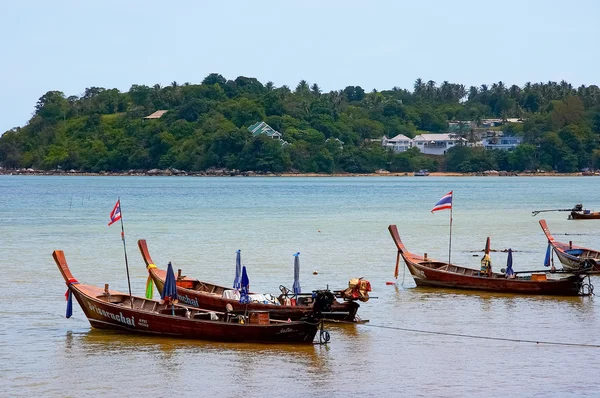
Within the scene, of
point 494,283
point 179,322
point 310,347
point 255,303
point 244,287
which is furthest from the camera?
point 494,283

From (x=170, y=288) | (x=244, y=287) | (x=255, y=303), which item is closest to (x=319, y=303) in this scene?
(x=244, y=287)

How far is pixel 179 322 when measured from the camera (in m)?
29.2

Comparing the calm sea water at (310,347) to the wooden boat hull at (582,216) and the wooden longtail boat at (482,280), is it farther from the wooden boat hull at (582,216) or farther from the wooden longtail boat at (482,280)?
the wooden boat hull at (582,216)

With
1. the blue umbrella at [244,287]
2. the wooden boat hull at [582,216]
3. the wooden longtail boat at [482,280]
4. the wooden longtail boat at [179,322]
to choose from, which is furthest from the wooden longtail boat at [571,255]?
the wooden boat hull at [582,216]

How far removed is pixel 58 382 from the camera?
25.5 metres

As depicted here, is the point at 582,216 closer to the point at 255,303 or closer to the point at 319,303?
the point at 255,303

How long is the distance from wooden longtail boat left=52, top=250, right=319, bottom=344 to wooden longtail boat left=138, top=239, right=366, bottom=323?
784 millimetres

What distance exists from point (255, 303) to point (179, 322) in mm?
2610

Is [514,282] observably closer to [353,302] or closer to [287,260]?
[353,302]

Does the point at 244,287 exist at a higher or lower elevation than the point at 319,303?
Result: higher

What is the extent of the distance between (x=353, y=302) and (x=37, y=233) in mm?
42280

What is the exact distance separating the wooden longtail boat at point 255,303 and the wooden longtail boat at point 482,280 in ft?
24.8

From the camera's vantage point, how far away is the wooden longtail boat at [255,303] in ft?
98.7

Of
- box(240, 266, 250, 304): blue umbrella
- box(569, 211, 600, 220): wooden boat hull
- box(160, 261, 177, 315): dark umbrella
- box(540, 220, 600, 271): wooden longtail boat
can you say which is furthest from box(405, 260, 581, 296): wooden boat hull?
box(569, 211, 600, 220): wooden boat hull
